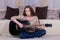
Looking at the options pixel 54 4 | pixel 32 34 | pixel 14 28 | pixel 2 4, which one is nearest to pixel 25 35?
pixel 32 34

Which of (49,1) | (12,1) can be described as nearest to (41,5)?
(49,1)

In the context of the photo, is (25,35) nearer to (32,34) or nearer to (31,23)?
(32,34)

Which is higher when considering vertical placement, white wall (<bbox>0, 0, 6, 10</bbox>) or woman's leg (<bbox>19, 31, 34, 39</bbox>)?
white wall (<bbox>0, 0, 6, 10</bbox>)

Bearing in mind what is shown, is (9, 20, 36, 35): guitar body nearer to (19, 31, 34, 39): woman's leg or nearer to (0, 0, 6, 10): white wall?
(19, 31, 34, 39): woman's leg

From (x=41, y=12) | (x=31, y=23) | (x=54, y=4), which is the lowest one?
(x=31, y=23)


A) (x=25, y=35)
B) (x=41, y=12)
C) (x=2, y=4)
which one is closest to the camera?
(x=25, y=35)

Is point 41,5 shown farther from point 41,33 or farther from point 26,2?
point 41,33

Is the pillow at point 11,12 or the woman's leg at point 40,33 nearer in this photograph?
the woman's leg at point 40,33

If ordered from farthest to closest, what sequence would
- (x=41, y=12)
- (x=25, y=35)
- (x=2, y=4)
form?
1. (x=2, y=4)
2. (x=41, y=12)
3. (x=25, y=35)

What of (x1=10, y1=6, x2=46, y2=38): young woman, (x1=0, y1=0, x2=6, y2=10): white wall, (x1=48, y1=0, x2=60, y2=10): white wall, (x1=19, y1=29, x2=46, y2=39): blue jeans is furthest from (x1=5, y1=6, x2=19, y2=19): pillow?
(x1=19, y1=29, x2=46, y2=39): blue jeans

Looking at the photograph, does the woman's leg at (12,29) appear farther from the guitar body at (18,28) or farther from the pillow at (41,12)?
the pillow at (41,12)

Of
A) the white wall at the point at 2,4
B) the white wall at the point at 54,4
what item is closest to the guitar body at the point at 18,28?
the white wall at the point at 2,4

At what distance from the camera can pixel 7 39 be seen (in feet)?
10.5

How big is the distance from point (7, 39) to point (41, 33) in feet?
2.15
